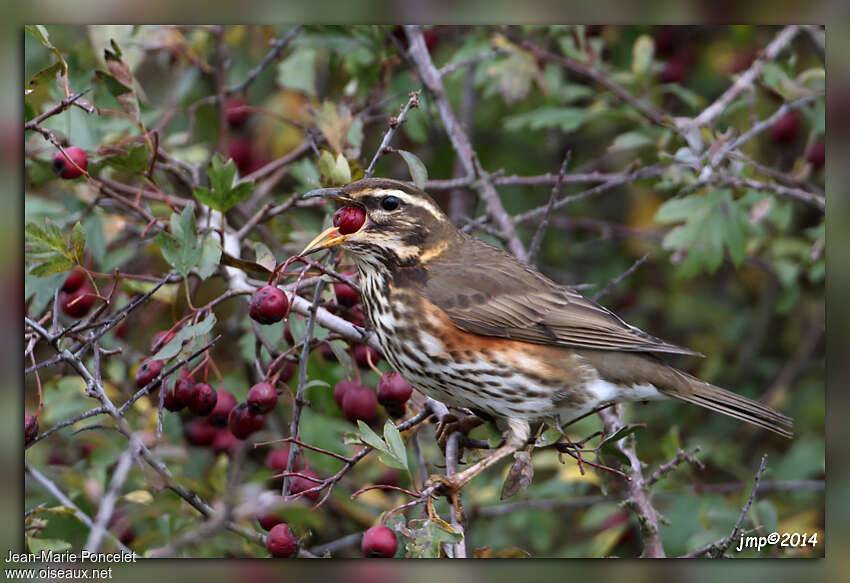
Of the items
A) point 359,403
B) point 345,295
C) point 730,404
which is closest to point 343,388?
point 359,403

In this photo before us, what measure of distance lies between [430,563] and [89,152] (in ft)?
5.32

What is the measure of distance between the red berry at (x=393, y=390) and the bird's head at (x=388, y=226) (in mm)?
352

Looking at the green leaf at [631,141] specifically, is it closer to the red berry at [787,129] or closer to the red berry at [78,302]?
the red berry at [787,129]

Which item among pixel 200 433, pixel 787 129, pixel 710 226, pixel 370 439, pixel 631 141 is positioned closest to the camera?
pixel 370 439

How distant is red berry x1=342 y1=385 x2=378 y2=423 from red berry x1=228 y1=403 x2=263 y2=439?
267 mm

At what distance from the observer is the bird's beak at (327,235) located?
2.39 m

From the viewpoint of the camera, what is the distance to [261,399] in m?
2.28

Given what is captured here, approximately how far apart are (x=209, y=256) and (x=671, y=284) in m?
2.49

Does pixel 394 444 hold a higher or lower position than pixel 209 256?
lower

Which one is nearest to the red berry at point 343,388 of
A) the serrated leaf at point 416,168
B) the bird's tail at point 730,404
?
the serrated leaf at point 416,168

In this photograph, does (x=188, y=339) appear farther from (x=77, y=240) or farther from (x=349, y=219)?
(x=349, y=219)

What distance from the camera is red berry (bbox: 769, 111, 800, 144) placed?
383cm

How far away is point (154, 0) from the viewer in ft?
7.99

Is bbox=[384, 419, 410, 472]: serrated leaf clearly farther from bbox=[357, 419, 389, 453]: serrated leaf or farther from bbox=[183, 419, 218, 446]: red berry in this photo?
bbox=[183, 419, 218, 446]: red berry
